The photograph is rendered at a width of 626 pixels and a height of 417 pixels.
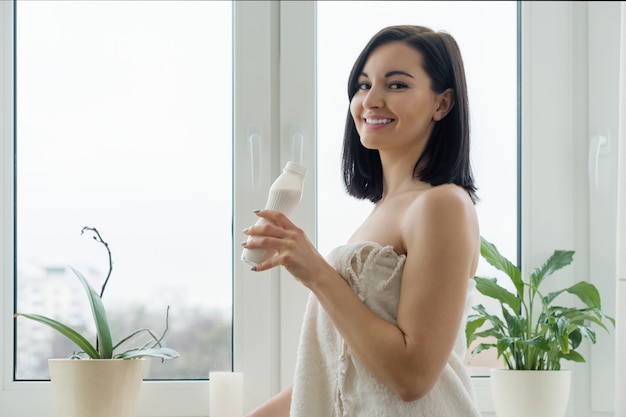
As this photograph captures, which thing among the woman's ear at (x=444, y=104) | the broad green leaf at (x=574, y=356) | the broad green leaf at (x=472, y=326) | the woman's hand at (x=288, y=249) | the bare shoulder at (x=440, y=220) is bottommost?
the broad green leaf at (x=574, y=356)

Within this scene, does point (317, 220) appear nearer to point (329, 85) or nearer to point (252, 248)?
point (329, 85)

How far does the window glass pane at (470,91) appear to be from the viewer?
1.92 meters

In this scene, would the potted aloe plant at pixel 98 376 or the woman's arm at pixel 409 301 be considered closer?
the woman's arm at pixel 409 301

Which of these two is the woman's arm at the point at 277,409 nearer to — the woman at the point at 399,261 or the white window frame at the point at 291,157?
the woman at the point at 399,261

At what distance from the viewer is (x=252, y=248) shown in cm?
119

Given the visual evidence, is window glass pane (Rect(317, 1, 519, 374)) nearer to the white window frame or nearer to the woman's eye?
the white window frame

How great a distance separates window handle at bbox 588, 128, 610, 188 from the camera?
1.96m

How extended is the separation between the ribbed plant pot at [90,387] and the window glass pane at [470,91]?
22.3 inches

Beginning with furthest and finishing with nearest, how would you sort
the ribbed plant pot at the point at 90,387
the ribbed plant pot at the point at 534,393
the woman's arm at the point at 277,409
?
the ribbed plant pot at the point at 534,393 < the ribbed plant pot at the point at 90,387 < the woman's arm at the point at 277,409

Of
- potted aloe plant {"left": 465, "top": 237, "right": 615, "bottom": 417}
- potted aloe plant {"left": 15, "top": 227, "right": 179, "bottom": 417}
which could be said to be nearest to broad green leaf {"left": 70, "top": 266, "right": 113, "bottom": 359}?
potted aloe plant {"left": 15, "top": 227, "right": 179, "bottom": 417}

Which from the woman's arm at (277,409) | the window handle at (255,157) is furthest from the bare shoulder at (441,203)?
the window handle at (255,157)

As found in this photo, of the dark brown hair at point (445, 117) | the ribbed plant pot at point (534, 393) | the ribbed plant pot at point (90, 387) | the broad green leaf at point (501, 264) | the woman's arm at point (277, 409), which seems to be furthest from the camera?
the broad green leaf at point (501, 264)

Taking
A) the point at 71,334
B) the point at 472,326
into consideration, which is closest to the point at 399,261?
the point at 472,326

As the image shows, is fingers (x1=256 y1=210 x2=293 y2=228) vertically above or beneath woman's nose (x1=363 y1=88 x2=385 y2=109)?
beneath
